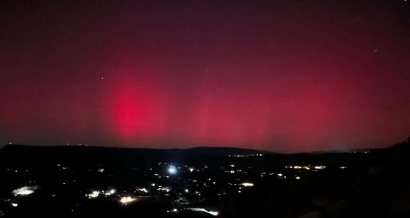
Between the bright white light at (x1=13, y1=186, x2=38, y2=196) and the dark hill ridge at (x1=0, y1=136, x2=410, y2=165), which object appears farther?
the dark hill ridge at (x1=0, y1=136, x2=410, y2=165)

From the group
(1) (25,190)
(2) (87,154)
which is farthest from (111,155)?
(1) (25,190)

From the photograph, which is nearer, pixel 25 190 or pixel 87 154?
pixel 25 190

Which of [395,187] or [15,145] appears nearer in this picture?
[395,187]

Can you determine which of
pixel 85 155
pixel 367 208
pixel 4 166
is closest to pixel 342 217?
pixel 367 208

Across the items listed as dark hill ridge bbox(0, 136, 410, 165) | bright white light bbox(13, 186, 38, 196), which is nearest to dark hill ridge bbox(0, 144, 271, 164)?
dark hill ridge bbox(0, 136, 410, 165)

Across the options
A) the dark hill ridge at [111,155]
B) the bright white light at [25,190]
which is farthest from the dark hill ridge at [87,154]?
the bright white light at [25,190]

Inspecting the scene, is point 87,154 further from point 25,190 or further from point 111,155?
point 25,190

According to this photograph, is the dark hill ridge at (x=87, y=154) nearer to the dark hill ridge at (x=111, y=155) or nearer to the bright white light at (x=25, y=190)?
the dark hill ridge at (x=111, y=155)

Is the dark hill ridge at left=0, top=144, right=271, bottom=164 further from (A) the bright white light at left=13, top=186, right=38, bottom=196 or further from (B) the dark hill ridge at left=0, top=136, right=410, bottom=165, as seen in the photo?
(A) the bright white light at left=13, top=186, right=38, bottom=196

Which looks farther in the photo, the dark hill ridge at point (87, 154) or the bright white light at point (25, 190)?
the dark hill ridge at point (87, 154)

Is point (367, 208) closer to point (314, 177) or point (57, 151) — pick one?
point (314, 177)

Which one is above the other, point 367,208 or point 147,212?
point 367,208
